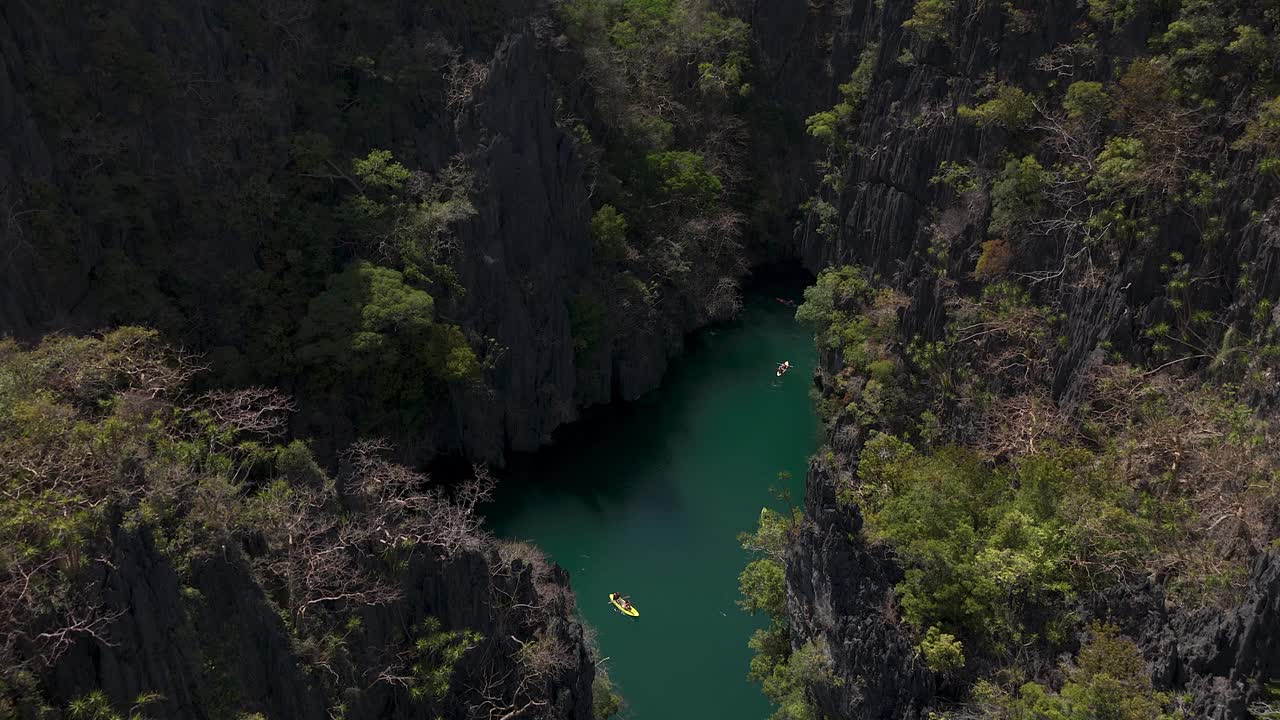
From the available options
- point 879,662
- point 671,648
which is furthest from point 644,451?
point 879,662

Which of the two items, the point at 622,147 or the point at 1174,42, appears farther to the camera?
the point at 622,147

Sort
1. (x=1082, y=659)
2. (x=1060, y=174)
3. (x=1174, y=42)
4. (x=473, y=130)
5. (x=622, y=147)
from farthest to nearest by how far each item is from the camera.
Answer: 1. (x=622, y=147)
2. (x=473, y=130)
3. (x=1060, y=174)
4. (x=1174, y=42)
5. (x=1082, y=659)

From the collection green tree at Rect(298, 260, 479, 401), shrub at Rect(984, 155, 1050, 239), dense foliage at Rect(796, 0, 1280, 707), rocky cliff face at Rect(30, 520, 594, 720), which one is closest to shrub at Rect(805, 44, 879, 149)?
dense foliage at Rect(796, 0, 1280, 707)

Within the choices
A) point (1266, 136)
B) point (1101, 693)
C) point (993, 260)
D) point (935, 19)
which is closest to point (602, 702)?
point (1101, 693)

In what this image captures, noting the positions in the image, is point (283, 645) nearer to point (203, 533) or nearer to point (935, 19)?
point (203, 533)

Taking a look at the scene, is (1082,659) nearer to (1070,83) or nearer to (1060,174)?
(1060,174)

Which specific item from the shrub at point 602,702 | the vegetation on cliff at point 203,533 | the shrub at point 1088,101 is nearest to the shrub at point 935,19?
the shrub at point 1088,101
